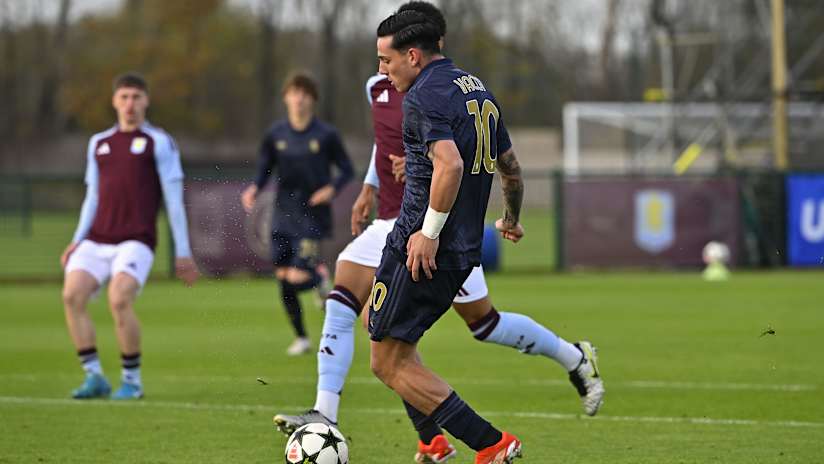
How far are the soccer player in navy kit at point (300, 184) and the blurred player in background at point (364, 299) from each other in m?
4.60

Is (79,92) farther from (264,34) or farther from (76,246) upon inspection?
(76,246)

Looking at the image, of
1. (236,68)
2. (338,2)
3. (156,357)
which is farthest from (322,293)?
(236,68)

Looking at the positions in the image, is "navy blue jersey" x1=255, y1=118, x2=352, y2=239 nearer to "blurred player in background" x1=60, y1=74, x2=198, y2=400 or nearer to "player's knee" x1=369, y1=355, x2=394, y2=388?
"blurred player in background" x1=60, y1=74, x2=198, y2=400

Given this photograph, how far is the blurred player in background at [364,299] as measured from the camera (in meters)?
7.04

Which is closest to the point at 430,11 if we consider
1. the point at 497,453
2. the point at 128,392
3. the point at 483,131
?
the point at 483,131

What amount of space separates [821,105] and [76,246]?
35525 mm

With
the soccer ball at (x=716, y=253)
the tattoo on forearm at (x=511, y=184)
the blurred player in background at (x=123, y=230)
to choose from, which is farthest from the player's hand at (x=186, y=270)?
the soccer ball at (x=716, y=253)

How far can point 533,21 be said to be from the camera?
2370 inches

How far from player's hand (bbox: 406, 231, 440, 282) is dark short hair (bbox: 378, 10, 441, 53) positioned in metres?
0.84

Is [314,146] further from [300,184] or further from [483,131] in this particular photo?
[483,131]

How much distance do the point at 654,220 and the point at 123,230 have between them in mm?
14480

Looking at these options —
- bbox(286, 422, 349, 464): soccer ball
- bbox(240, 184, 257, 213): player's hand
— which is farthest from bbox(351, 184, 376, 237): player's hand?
bbox(240, 184, 257, 213): player's hand

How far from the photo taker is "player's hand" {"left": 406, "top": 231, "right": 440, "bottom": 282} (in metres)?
5.93

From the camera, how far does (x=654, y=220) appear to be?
896 inches
